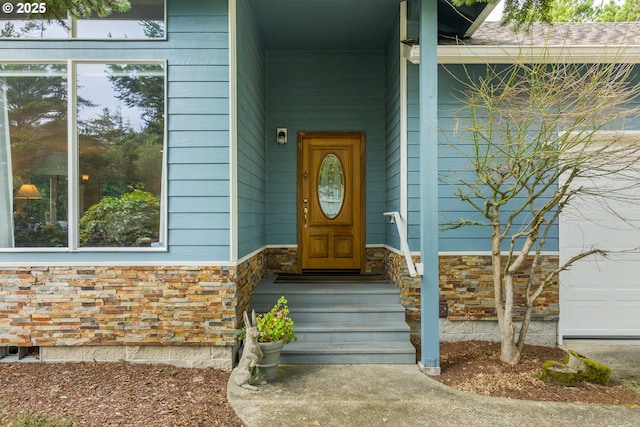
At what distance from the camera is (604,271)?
4.76 m

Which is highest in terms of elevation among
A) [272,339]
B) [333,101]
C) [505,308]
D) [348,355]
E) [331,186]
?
[333,101]

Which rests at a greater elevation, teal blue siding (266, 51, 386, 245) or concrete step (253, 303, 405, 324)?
teal blue siding (266, 51, 386, 245)

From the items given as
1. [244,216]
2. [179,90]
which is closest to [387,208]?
[244,216]

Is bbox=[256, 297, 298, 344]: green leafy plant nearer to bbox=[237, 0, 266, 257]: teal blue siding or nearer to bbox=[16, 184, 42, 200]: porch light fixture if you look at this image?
bbox=[237, 0, 266, 257]: teal blue siding

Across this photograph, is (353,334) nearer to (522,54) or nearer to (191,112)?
(191,112)

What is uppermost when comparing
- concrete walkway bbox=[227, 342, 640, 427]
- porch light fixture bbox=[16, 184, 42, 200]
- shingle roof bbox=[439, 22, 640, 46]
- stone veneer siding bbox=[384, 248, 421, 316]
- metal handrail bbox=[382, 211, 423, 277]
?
shingle roof bbox=[439, 22, 640, 46]

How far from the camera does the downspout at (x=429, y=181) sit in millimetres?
3734

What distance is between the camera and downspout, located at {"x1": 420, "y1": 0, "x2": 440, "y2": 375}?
3.73m

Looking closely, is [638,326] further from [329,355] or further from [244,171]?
[244,171]

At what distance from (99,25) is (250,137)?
1.78 meters

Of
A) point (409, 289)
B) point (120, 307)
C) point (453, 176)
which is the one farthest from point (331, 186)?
point (120, 307)

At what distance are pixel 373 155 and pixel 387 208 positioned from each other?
0.80 m

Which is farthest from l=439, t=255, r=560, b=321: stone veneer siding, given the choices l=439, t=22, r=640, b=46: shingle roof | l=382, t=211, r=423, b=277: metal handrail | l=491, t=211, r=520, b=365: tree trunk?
l=439, t=22, r=640, b=46: shingle roof

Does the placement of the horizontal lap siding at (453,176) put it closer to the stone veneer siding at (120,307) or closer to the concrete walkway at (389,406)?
the concrete walkway at (389,406)
